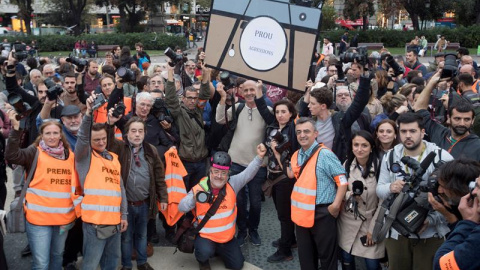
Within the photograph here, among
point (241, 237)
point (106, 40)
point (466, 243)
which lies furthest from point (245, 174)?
point (106, 40)

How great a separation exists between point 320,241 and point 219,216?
1183 mm

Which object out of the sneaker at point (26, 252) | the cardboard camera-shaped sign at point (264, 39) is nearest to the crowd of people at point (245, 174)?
the cardboard camera-shaped sign at point (264, 39)

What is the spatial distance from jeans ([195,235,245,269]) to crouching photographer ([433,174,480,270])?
2578mm

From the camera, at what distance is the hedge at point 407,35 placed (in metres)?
34.7

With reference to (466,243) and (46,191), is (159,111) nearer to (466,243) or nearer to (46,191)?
(46,191)

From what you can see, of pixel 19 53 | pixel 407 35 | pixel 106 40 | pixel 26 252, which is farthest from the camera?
pixel 106 40

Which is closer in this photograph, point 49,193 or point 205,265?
point 49,193

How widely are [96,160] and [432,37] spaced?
3724 cm

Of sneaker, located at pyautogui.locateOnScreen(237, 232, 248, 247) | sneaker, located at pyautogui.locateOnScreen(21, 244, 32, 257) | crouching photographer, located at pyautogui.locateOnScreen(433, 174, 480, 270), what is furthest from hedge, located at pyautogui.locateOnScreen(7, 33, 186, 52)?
crouching photographer, located at pyautogui.locateOnScreen(433, 174, 480, 270)

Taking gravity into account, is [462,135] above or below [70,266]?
above

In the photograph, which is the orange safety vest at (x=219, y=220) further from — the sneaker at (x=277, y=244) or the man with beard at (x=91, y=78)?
the man with beard at (x=91, y=78)

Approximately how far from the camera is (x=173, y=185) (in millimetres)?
5160

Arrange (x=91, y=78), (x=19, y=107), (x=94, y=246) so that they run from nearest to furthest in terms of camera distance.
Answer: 1. (x=19, y=107)
2. (x=94, y=246)
3. (x=91, y=78)

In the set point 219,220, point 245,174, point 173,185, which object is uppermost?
point 245,174
